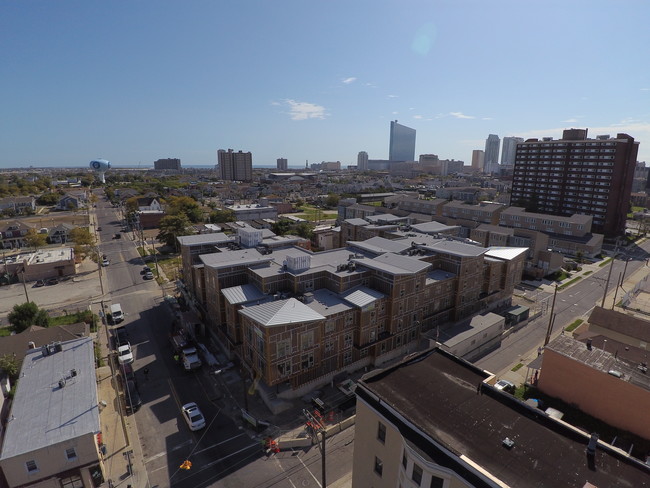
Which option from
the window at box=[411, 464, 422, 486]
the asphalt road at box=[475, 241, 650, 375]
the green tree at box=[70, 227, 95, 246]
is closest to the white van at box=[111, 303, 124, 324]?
the green tree at box=[70, 227, 95, 246]

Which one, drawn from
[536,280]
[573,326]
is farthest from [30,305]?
[536,280]

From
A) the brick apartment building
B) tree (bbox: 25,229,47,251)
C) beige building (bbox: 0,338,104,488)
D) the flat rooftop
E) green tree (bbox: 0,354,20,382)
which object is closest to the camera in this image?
the flat rooftop

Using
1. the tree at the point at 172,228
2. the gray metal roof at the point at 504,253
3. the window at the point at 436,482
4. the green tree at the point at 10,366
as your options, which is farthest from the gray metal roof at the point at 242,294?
the tree at the point at 172,228

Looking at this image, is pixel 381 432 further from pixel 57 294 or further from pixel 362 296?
pixel 57 294

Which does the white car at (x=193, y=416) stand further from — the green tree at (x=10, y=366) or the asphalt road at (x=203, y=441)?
the green tree at (x=10, y=366)

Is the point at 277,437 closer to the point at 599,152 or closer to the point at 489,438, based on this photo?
the point at 489,438

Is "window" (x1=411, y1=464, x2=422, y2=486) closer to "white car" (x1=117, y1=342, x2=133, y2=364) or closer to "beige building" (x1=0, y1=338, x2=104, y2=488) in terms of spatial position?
"beige building" (x1=0, y1=338, x2=104, y2=488)
